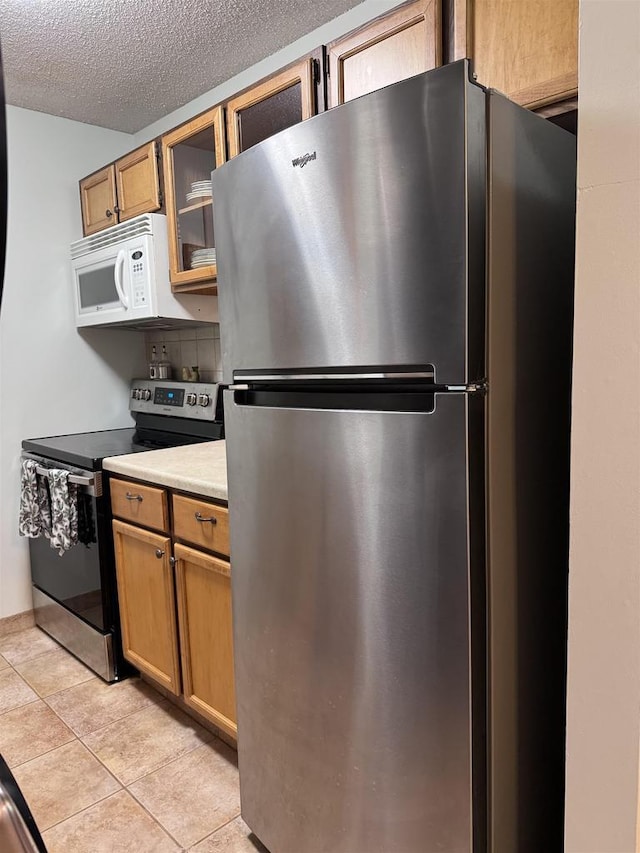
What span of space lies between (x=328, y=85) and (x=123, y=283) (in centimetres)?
126

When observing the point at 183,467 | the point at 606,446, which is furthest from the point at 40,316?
the point at 606,446

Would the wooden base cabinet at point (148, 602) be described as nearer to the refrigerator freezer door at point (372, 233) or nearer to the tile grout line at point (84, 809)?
the tile grout line at point (84, 809)

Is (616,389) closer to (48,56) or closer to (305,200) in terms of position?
(305,200)

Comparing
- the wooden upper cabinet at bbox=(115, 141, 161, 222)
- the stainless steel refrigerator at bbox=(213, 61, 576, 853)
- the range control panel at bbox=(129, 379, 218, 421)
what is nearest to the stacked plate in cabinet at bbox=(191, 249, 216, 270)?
the wooden upper cabinet at bbox=(115, 141, 161, 222)

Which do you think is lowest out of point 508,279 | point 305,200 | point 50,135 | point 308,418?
point 308,418

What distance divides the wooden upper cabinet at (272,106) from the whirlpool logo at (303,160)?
751mm

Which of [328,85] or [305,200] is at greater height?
[328,85]

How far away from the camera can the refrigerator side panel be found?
3.44ft

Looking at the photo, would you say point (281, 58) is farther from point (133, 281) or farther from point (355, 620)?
point (355, 620)

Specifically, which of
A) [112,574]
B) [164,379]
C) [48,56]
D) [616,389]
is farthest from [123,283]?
[616,389]

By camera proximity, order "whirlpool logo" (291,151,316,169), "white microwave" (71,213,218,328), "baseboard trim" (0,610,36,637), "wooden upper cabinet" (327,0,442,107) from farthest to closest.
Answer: "baseboard trim" (0,610,36,637) → "white microwave" (71,213,218,328) → "wooden upper cabinet" (327,0,442,107) → "whirlpool logo" (291,151,316,169)

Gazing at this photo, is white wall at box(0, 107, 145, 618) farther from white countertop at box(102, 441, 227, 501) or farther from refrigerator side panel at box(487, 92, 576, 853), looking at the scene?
refrigerator side panel at box(487, 92, 576, 853)

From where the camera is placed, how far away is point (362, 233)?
109cm

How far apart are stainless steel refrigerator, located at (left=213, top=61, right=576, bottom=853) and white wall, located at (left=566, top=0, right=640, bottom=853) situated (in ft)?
0.46
